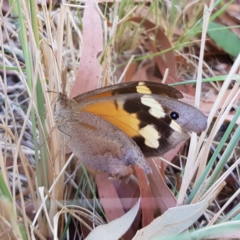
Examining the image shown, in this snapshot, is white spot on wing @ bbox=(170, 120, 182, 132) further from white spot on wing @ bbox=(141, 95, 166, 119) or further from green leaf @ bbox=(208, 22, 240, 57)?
green leaf @ bbox=(208, 22, 240, 57)

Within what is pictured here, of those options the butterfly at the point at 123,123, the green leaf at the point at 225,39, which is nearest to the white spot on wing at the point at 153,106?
the butterfly at the point at 123,123

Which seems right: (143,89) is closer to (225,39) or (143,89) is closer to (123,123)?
(123,123)

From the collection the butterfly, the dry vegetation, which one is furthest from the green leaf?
the butterfly

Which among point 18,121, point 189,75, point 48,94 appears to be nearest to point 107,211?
point 48,94

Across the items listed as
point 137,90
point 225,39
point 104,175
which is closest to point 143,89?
point 137,90

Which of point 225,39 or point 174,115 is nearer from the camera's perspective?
point 174,115

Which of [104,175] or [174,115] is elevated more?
[174,115]

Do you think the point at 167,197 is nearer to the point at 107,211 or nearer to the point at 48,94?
the point at 107,211
